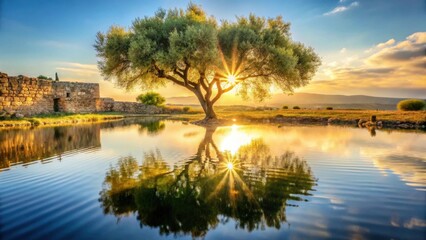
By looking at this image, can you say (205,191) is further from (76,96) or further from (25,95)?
(76,96)

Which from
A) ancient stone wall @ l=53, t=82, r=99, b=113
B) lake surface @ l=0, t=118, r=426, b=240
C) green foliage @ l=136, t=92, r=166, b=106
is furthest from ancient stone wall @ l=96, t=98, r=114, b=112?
lake surface @ l=0, t=118, r=426, b=240

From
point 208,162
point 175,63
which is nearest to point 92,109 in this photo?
point 175,63

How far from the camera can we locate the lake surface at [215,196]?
445cm

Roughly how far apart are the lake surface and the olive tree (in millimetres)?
16754

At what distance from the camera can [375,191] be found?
20.8 feet

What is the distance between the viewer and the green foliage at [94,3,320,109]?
25672 mm

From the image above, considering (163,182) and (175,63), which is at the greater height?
(175,63)

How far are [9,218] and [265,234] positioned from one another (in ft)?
14.6

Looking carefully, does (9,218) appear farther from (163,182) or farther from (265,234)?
(265,234)

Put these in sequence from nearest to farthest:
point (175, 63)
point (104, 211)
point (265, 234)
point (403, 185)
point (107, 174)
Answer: point (265, 234) < point (104, 211) < point (403, 185) < point (107, 174) < point (175, 63)

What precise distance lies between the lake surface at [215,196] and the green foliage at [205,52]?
656 inches

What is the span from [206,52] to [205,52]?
159 mm

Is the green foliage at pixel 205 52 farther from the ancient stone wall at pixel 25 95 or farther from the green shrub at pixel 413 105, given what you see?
the green shrub at pixel 413 105

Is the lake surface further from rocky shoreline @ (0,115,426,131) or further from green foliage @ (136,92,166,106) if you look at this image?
green foliage @ (136,92,166,106)
